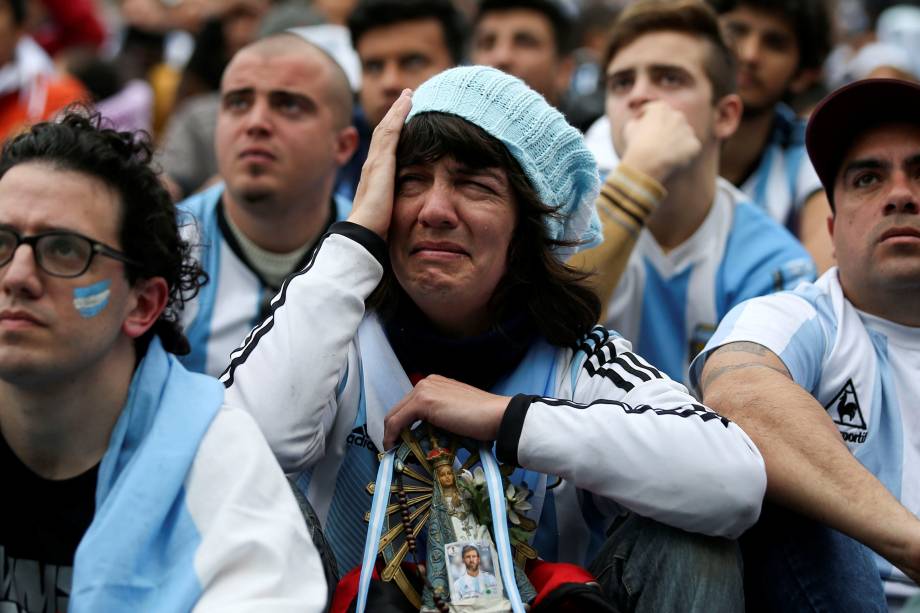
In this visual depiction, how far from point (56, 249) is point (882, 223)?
2177 millimetres

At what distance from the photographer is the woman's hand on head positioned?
129 inches

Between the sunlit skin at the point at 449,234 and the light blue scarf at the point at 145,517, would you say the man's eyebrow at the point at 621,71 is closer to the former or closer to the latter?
the sunlit skin at the point at 449,234

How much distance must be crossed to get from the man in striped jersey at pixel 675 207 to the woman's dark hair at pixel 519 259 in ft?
2.49

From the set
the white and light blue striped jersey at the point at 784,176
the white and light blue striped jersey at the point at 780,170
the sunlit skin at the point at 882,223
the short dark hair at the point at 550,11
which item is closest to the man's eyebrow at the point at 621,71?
the white and light blue striped jersey at the point at 780,170

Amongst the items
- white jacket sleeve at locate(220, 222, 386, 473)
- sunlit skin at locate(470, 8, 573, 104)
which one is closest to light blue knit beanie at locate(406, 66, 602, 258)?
white jacket sleeve at locate(220, 222, 386, 473)

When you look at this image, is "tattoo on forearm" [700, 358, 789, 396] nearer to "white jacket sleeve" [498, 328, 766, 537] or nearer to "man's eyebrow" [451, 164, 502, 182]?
"white jacket sleeve" [498, 328, 766, 537]

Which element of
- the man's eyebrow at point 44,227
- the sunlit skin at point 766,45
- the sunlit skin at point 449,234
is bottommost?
the man's eyebrow at point 44,227

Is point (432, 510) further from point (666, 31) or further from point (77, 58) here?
point (77, 58)

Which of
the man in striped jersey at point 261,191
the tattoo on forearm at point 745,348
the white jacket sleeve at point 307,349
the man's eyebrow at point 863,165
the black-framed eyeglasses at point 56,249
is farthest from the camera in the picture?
the man in striped jersey at point 261,191

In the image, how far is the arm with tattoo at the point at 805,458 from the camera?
2990mm

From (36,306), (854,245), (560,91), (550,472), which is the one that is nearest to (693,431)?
(550,472)

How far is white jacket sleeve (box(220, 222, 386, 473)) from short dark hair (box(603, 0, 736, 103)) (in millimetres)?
2521

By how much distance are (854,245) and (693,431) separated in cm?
95

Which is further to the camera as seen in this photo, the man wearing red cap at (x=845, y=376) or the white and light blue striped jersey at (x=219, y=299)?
the white and light blue striped jersey at (x=219, y=299)
